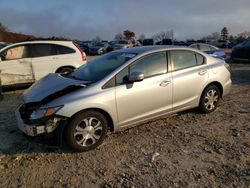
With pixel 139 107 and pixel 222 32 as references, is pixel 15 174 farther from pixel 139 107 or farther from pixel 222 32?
pixel 222 32

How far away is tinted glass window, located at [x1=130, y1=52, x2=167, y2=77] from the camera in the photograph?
17.9ft

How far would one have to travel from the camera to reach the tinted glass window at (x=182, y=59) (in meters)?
5.97

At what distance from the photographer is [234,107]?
23.4ft

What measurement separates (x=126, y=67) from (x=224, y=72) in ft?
8.51

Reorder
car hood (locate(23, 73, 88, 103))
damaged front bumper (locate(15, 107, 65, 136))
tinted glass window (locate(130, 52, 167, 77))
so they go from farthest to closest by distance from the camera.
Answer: tinted glass window (locate(130, 52, 167, 77)) < car hood (locate(23, 73, 88, 103)) < damaged front bumper (locate(15, 107, 65, 136))

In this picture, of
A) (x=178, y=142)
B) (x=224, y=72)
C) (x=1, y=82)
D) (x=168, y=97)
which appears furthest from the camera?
(x=1, y=82)

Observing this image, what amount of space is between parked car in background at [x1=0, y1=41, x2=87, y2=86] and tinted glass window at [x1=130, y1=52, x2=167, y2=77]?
469cm

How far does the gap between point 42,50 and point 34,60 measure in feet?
1.49

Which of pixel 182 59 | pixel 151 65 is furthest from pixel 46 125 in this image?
pixel 182 59

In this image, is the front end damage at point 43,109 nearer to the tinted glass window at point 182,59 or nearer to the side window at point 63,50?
the tinted glass window at point 182,59

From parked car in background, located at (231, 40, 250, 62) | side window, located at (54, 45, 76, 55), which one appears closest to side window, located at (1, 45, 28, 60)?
side window, located at (54, 45, 76, 55)

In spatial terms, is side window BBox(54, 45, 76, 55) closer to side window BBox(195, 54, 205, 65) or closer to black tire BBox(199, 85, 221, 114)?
side window BBox(195, 54, 205, 65)

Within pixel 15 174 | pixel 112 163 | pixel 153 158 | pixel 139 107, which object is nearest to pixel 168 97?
pixel 139 107

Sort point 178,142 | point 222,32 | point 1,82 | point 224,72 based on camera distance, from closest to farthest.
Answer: point 178,142
point 224,72
point 1,82
point 222,32
